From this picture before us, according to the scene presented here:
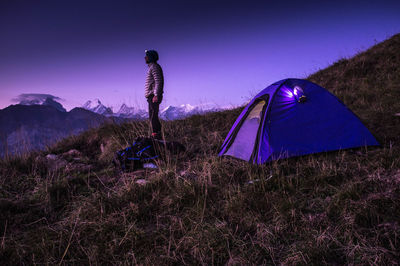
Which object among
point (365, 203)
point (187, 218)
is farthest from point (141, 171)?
point (365, 203)

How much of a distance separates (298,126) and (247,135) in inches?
40.1

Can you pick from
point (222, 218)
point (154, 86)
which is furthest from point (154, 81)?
point (222, 218)

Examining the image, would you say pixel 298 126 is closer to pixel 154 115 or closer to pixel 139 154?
pixel 139 154

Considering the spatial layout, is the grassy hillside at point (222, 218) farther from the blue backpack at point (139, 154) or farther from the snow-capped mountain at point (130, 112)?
the snow-capped mountain at point (130, 112)

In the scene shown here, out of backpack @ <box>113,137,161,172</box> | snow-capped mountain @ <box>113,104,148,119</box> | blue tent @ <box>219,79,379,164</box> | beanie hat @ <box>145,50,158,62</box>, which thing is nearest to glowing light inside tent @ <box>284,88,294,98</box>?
blue tent @ <box>219,79,379,164</box>

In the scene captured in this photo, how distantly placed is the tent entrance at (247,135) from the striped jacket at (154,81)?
2.84 meters

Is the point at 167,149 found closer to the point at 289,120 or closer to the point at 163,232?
the point at 289,120

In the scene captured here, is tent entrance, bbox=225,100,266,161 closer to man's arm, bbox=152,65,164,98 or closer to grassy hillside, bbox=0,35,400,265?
grassy hillside, bbox=0,35,400,265

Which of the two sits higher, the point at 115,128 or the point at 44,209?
the point at 115,128

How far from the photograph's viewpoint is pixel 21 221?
302 centimetres

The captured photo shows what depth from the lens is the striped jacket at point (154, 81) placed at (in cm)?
664

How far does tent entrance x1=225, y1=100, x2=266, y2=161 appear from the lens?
4545mm

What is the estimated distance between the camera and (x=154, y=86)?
269 inches

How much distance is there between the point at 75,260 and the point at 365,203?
9.48ft
